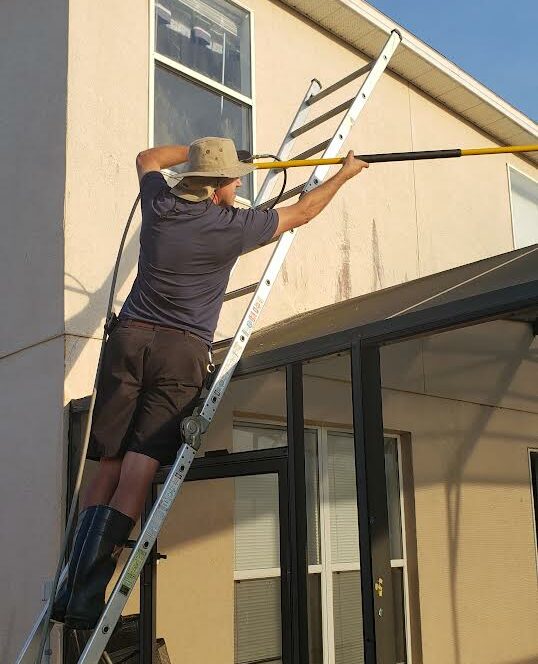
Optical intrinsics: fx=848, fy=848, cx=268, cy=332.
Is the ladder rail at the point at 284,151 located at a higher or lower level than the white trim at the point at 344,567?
higher

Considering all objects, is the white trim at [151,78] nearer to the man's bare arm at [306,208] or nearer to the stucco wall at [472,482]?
the stucco wall at [472,482]

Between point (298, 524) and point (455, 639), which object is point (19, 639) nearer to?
point (298, 524)

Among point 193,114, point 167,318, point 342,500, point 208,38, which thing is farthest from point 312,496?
point 208,38

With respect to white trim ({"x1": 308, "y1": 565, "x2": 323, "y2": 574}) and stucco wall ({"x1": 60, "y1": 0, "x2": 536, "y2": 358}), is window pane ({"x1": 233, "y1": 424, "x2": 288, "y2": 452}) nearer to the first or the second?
stucco wall ({"x1": 60, "y1": 0, "x2": 536, "y2": 358})

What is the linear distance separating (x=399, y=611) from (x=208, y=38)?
14.6 ft

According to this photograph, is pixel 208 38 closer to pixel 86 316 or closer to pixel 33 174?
pixel 33 174

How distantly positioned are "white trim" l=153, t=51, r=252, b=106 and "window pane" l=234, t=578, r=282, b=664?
11.3ft

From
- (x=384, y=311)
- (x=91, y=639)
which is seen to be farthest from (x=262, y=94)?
(x=91, y=639)

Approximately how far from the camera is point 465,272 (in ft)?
16.4

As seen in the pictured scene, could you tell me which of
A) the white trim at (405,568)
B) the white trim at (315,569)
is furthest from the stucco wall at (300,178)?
the white trim at (315,569)

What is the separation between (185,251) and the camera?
3.03 m

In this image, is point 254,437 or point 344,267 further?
point 344,267

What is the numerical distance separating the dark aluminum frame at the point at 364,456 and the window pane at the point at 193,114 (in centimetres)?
255

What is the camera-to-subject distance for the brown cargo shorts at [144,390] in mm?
2922
